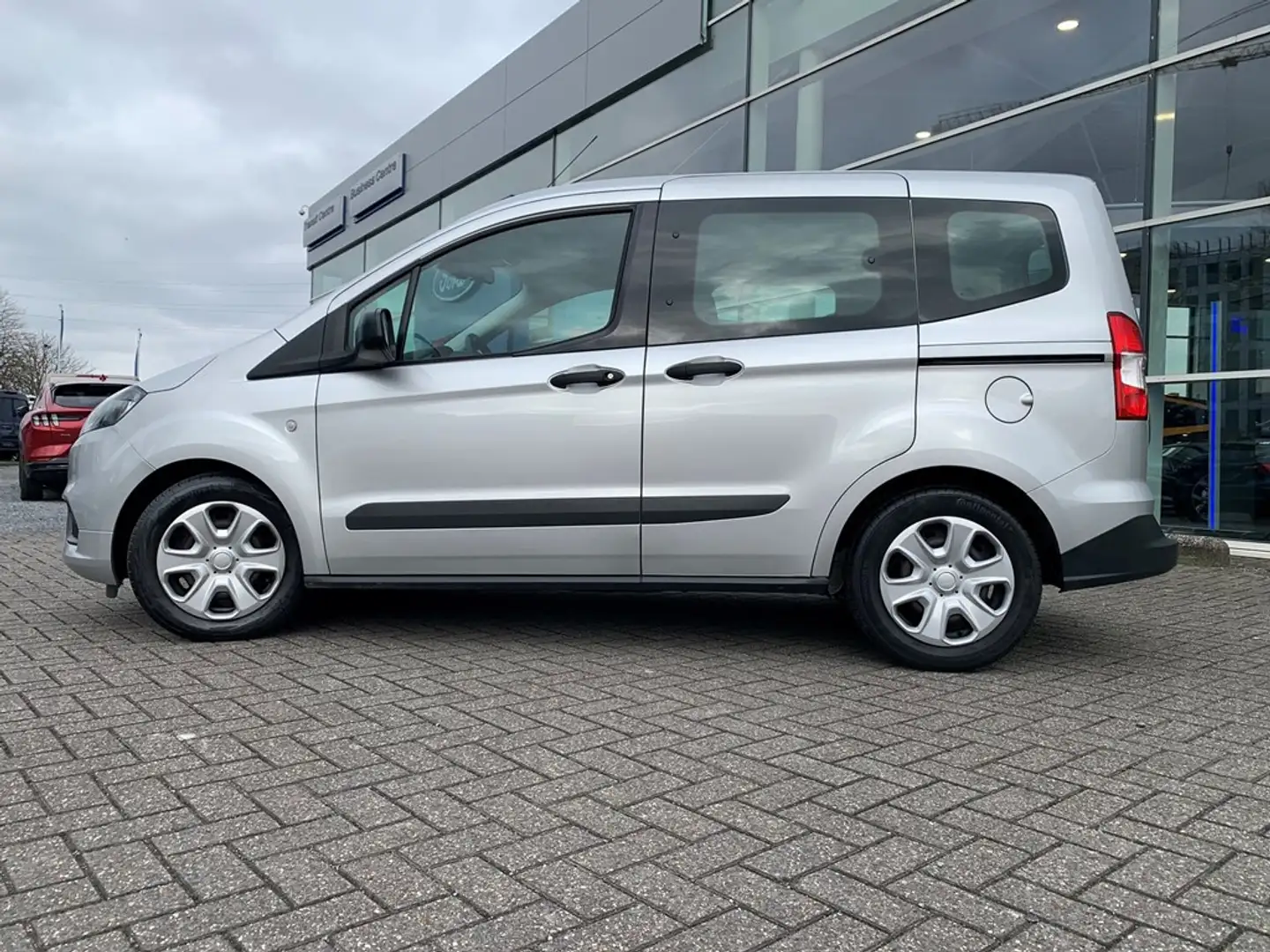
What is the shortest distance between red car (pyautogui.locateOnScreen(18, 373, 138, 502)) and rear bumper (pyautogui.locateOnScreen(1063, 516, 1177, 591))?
11988 millimetres

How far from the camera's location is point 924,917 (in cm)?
208

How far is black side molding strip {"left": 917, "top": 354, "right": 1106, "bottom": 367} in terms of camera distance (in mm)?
3980

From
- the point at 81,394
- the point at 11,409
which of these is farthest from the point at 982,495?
the point at 11,409

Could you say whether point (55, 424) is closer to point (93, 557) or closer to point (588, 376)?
point (93, 557)

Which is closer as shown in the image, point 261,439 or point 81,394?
point 261,439

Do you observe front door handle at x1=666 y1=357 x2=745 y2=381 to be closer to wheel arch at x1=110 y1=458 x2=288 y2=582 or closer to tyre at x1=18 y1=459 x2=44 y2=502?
wheel arch at x1=110 y1=458 x2=288 y2=582

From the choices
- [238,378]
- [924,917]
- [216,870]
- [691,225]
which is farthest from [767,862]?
[238,378]

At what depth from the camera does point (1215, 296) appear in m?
8.23

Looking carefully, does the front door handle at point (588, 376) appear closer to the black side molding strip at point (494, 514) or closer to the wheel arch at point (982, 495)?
the black side molding strip at point (494, 514)

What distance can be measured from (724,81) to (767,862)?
1205 centimetres

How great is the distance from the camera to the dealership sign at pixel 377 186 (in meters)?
23.1

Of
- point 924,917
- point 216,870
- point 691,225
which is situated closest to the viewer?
point 924,917

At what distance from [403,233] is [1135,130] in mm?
17669

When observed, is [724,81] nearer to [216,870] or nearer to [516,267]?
[516,267]
